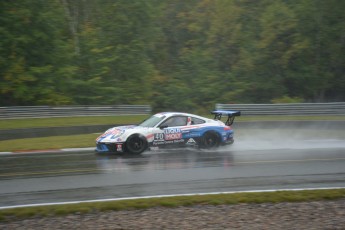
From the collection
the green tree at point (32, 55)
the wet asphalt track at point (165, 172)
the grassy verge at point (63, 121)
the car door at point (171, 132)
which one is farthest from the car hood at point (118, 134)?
the green tree at point (32, 55)

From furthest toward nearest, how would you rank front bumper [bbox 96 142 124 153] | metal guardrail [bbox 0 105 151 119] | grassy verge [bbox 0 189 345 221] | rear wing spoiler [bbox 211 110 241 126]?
metal guardrail [bbox 0 105 151 119], rear wing spoiler [bbox 211 110 241 126], front bumper [bbox 96 142 124 153], grassy verge [bbox 0 189 345 221]

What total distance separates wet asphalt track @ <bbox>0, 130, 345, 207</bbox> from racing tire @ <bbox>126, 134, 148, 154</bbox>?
0.90 feet

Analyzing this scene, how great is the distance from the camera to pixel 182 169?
11789mm

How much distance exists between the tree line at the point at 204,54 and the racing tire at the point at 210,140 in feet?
53.2

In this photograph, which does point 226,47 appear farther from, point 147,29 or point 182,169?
point 182,169

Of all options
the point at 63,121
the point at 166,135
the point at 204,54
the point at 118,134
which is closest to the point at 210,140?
the point at 166,135

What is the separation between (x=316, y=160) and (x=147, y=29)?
25992 mm

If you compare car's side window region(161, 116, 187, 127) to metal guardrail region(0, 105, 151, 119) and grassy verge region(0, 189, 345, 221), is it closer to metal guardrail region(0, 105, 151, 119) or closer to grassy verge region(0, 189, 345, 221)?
grassy verge region(0, 189, 345, 221)

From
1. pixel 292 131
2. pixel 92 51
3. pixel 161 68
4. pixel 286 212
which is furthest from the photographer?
pixel 161 68

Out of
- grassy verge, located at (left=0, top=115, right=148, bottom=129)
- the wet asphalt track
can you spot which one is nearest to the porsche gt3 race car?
the wet asphalt track

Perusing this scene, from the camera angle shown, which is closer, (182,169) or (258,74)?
(182,169)

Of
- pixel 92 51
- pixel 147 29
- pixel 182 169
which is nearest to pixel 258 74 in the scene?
pixel 147 29

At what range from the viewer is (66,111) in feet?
86.7

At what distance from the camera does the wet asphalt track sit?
9.20 m
